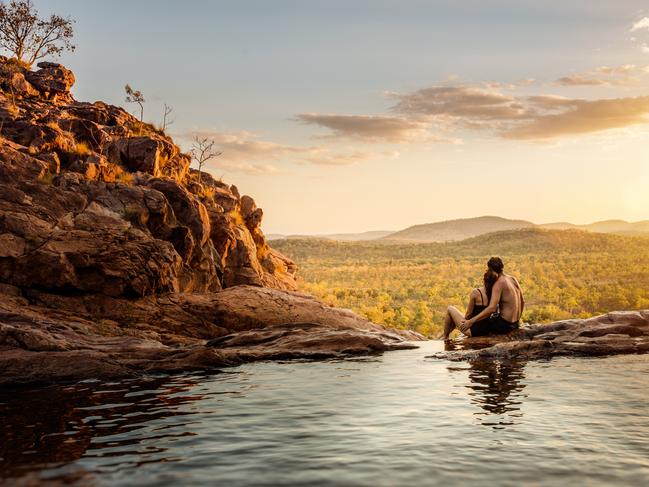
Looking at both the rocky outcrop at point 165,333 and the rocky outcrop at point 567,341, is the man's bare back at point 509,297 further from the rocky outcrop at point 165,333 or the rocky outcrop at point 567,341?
the rocky outcrop at point 165,333

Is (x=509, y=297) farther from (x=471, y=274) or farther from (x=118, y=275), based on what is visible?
(x=471, y=274)

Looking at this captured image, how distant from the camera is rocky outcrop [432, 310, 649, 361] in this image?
17.0 m

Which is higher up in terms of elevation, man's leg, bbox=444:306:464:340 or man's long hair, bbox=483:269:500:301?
man's long hair, bbox=483:269:500:301

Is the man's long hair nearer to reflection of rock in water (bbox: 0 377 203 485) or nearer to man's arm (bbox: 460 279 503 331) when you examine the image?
man's arm (bbox: 460 279 503 331)

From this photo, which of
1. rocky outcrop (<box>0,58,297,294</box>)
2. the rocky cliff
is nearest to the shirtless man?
the rocky cliff

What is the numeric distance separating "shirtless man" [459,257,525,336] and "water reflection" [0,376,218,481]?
29.7 feet

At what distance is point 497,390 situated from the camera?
1263 cm

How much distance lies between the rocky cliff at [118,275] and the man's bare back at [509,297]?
392 centimetres

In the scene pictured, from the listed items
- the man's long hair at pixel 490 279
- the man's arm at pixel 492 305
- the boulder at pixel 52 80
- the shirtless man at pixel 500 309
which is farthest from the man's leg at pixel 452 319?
the boulder at pixel 52 80

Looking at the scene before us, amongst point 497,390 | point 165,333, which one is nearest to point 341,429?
point 497,390

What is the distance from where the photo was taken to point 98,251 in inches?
822

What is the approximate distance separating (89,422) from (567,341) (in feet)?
46.3

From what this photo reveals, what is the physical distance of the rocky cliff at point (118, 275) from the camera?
1625cm

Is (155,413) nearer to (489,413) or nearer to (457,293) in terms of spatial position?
(489,413)
